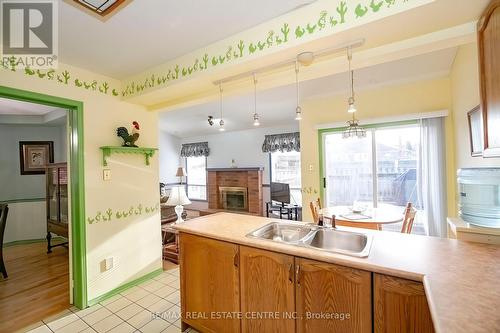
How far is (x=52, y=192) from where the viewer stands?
375cm

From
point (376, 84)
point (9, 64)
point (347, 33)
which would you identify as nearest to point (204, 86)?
point (347, 33)

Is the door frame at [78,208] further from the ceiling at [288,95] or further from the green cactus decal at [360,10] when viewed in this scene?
the green cactus decal at [360,10]

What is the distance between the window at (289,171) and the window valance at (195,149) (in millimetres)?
2236

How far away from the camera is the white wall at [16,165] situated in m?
4.16

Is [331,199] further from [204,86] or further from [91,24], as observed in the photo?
[91,24]

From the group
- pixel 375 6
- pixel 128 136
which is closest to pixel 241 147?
pixel 128 136

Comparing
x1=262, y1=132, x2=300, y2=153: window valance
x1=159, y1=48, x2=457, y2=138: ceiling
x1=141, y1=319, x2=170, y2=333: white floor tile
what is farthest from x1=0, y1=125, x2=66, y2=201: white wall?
x1=262, y1=132, x2=300, y2=153: window valance

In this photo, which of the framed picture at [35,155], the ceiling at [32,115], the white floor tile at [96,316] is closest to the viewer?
the white floor tile at [96,316]

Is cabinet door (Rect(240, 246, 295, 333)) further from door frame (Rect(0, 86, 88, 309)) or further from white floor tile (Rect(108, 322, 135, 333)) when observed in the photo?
door frame (Rect(0, 86, 88, 309))

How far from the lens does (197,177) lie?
7.58 metres

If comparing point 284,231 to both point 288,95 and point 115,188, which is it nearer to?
point 115,188

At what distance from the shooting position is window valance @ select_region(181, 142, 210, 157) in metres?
7.03

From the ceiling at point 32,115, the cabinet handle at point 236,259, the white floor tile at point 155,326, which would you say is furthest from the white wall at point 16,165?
the cabinet handle at point 236,259

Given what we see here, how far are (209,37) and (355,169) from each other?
315 cm
